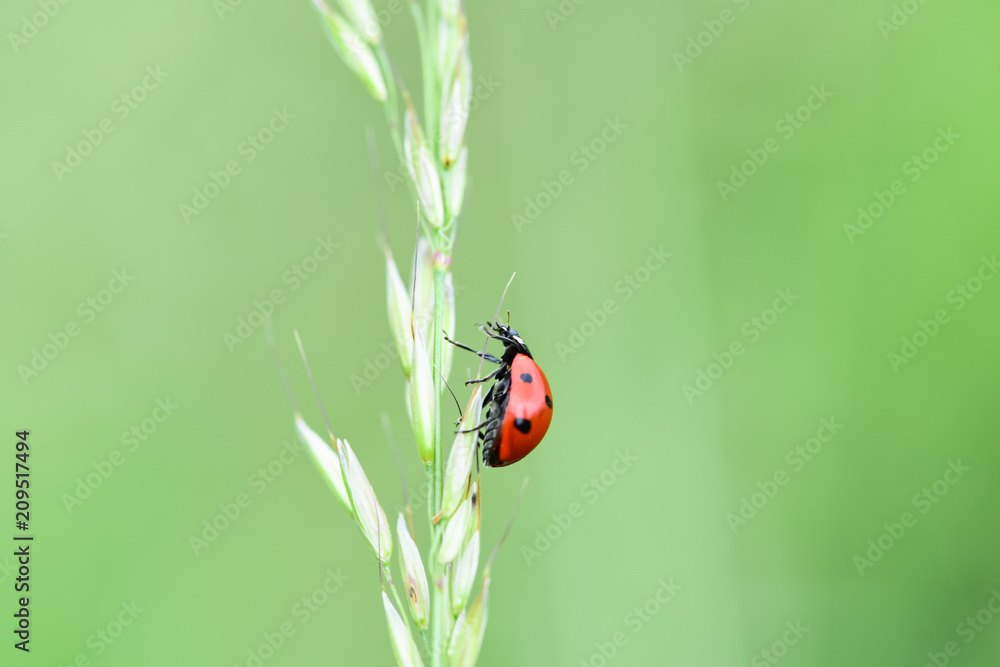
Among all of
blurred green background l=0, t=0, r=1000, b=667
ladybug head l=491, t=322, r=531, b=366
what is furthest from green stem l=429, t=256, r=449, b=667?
blurred green background l=0, t=0, r=1000, b=667

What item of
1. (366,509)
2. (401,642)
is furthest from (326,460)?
(401,642)

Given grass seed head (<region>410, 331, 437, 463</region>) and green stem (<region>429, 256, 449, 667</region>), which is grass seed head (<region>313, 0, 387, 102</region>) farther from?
grass seed head (<region>410, 331, 437, 463</region>)

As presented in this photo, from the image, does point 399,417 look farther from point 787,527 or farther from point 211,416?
point 787,527

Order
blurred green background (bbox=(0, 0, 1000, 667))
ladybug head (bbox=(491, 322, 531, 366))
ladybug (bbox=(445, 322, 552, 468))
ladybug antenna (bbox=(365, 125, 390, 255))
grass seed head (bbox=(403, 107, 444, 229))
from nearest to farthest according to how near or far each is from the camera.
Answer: ladybug antenna (bbox=(365, 125, 390, 255)) < grass seed head (bbox=(403, 107, 444, 229)) < ladybug (bbox=(445, 322, 552, 468)) < ladybug head (bbox=(491, 322, 531, 366)) < blurred green background (bbox=(0, 0, 1000, 667))

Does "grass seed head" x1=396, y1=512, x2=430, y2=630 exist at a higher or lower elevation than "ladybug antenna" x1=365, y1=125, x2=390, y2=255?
lower

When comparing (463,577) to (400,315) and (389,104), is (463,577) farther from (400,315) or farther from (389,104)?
(389,104)

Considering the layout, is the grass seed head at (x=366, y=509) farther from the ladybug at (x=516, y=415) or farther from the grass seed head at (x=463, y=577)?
the ladybug at (x=516, y=415)
